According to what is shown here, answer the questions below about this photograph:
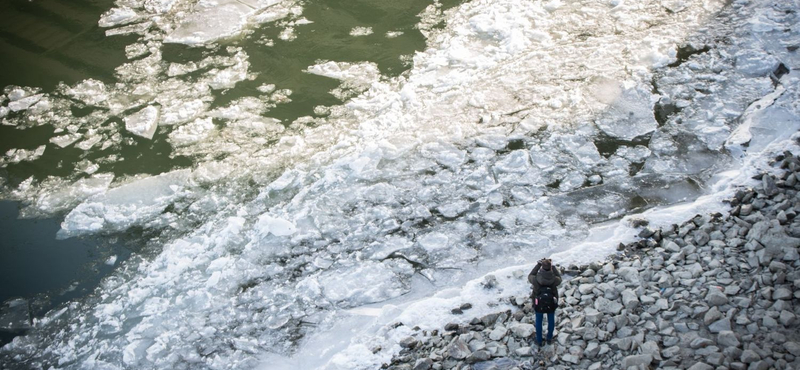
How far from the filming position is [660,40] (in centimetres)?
765

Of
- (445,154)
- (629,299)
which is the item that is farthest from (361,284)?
(629,299)

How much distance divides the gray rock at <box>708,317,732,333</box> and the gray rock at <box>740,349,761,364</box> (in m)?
0.25

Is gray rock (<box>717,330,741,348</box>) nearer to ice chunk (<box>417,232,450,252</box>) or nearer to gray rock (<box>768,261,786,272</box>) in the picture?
gray rock (<box>768,261,786,272</box>)

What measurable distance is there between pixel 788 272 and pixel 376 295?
313 centimetres

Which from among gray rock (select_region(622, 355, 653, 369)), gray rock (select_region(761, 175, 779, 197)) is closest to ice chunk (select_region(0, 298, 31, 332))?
gray rock (select_region(622, 355, 653, 369))

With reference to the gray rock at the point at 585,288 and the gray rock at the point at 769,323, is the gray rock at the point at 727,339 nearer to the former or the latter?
the gray rock at the point at 769,323

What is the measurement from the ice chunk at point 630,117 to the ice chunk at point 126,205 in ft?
16.2

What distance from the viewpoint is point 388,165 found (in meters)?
6.36

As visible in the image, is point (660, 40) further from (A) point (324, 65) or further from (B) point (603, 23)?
(A) point (324, 65)

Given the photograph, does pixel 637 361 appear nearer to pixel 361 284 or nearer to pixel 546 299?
pixel 546 299

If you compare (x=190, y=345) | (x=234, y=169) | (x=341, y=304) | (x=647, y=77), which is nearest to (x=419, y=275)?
(x=341, y=304)

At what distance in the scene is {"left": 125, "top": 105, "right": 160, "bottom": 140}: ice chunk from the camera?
7207 mm

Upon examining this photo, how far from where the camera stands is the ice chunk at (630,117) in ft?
21.0

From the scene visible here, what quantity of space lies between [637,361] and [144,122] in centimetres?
640
